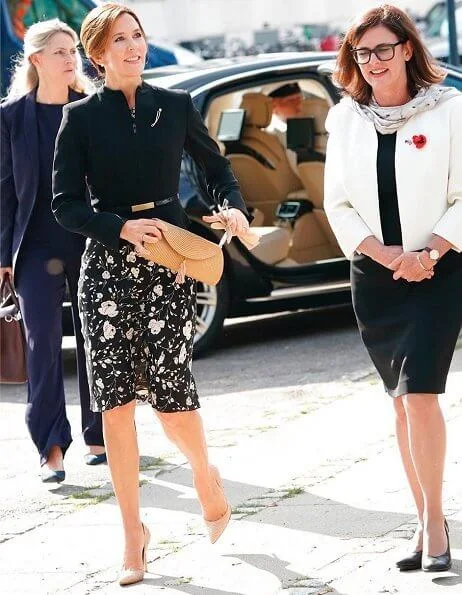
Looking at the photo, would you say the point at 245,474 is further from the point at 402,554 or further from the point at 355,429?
the point at 402,554

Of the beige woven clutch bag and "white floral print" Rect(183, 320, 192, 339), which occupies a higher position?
the beige woven clutch bag

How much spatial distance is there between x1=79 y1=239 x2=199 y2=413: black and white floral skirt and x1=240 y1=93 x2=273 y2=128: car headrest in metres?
4.71

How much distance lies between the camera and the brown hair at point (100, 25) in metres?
4.83

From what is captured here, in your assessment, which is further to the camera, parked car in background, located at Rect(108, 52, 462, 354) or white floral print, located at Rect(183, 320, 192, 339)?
parked car in background, located at Rect(108, 52, 462, 354)

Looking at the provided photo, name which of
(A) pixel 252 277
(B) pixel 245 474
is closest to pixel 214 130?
(A) pixel 252 277

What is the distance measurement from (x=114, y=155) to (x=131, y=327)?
557 millimetres

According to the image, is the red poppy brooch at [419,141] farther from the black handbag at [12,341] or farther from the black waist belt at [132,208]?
the black handbag at [12,341]

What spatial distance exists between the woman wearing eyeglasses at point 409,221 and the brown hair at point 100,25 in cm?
74

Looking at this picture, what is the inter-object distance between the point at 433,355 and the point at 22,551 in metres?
1.69

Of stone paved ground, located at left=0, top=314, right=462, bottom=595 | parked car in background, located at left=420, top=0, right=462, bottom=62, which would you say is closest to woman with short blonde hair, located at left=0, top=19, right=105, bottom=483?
stone paved ground, located at left=0, top=314, right=462, bottom=595

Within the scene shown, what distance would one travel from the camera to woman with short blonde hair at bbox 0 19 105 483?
640 cm

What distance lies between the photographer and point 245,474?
612 centimetres

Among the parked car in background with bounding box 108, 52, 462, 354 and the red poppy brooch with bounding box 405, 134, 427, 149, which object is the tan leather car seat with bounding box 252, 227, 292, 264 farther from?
the red poppy brooch with bounding box 405, 134, 427, 149

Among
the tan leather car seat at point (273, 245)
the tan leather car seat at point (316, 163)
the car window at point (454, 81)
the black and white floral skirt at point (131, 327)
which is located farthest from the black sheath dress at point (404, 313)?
the tan leather car seat at point (316, 163)
